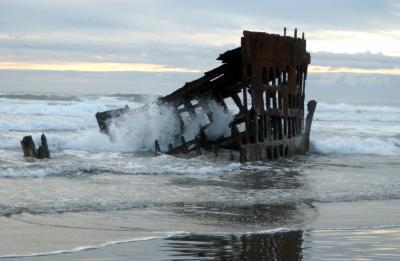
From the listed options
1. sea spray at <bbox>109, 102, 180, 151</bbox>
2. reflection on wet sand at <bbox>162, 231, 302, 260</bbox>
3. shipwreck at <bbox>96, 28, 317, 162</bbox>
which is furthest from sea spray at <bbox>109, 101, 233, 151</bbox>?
reflection on wet sand at <bbox>162, 231, 302, 260</bbox>

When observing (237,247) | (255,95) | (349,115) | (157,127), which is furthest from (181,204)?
(349,115)

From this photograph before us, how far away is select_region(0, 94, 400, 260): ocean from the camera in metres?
6.47

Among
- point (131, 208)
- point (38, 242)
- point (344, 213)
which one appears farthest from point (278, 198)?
point (38, 242)

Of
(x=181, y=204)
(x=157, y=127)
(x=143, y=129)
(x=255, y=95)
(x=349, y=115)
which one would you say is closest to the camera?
(x=181, y=204)

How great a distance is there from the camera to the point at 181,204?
9367 millimetres

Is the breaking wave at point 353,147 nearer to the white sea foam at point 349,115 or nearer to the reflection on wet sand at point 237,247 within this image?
the reflection on wet sand at point 237,247

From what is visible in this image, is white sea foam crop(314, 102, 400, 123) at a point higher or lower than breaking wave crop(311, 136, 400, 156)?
higher

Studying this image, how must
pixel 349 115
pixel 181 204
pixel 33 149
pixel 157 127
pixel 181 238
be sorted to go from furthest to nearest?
pixel 349 115 → pixel 157 127 → pixel 33 149 → pixel 181 204 → pixel 181 238

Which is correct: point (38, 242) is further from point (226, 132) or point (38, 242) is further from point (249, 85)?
point (226, 132)

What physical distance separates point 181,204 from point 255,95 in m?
5.99

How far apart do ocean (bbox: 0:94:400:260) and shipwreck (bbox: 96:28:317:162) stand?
43 centimetres

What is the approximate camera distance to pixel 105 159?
49.7 ft

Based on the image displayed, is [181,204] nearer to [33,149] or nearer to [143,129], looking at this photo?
[33,149]

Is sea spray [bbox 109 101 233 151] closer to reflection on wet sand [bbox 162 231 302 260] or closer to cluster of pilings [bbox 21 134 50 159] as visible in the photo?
cluster of pilings [bbox 21 134 50 159]
